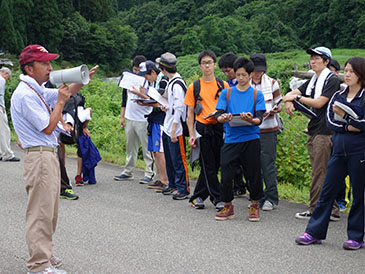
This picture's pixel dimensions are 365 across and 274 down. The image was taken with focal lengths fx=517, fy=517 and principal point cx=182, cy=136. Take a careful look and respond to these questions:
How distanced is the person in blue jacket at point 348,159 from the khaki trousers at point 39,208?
263 cm

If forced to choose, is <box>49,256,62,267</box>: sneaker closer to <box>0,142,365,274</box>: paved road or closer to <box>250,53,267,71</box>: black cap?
<box>0,142,365,274</box>: paved road

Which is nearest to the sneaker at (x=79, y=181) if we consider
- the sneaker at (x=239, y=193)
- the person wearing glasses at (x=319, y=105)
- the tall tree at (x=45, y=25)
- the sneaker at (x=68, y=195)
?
the sneaker at (x=68, y=195)

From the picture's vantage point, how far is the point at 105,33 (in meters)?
79.8

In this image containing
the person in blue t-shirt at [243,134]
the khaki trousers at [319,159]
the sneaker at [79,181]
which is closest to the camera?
the khaki trousers at [319,159]

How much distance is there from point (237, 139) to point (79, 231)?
2.23 m

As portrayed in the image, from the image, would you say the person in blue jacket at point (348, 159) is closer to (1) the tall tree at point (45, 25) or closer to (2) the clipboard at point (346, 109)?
(2) the clipboard at point (346, 109)

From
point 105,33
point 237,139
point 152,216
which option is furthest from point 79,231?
point 105,33

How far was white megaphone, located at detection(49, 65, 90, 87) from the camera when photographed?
4.54 metres

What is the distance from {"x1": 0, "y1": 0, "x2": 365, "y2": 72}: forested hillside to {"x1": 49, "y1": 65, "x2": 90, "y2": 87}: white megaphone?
5561 centimetres

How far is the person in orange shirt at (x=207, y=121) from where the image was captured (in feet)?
23.2

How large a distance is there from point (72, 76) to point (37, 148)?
2.37ft

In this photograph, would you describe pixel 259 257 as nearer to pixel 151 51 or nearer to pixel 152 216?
pixel 152 216

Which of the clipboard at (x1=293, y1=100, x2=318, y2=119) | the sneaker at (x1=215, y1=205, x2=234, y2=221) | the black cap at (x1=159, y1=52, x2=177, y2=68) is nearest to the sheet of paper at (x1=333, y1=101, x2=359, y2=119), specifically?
the clipboard at (x1=293, y1=100, x2=318, y2=119)

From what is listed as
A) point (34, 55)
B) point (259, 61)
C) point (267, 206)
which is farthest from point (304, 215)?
point (34, 55)
